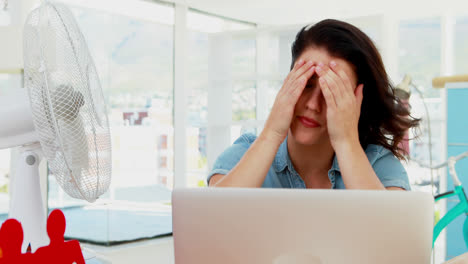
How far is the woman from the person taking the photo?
1.29m

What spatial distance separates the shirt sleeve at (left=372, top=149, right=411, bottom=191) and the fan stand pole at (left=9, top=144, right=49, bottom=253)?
0.89m

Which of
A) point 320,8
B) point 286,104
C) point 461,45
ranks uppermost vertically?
point 320,8

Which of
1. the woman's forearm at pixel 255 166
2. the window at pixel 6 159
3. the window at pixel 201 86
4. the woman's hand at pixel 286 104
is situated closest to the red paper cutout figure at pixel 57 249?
the woman's forearm at pixel 255 166

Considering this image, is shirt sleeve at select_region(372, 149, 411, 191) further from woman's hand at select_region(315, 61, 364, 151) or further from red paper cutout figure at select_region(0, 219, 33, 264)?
red paper cutout figure at select_region(0, 219, 33, 264)

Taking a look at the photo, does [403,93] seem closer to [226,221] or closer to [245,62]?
[226,221]

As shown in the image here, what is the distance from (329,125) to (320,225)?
0.66m

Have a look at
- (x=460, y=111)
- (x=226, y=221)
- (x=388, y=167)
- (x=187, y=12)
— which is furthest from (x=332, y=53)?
(x=187, y=12)

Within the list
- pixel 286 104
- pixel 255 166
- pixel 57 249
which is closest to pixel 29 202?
pixel 57 249

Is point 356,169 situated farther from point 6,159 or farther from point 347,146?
point 6,159

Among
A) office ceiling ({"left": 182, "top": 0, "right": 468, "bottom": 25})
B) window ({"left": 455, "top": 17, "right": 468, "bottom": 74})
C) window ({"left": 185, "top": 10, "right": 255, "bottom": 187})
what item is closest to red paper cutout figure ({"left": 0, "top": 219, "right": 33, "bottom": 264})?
window ({"left": 185, "top": 10, "right": 255, "bottom": 187})

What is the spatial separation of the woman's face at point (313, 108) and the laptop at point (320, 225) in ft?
2.20

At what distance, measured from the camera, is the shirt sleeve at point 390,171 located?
1368 mm

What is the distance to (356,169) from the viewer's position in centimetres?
124

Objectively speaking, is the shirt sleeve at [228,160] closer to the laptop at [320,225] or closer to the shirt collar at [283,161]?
the shirt collar at [283,161]
